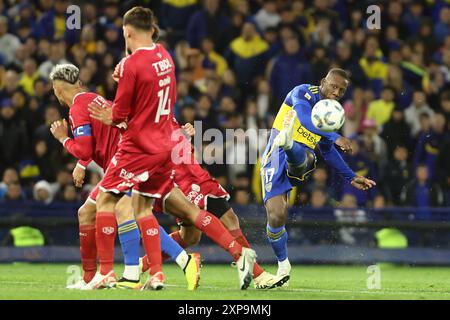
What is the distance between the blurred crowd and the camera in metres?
15.6

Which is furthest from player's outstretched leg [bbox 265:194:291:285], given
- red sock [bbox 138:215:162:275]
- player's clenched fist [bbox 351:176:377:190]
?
red sock [bbox 138:215:162:275]

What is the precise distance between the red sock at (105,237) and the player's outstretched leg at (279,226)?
1.84m

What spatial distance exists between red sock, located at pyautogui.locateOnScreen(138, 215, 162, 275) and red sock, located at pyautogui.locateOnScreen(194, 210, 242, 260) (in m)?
0.45

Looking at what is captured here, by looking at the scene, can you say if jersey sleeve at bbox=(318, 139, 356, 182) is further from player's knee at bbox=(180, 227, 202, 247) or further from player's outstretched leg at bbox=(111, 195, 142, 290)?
player's outstretched leg at bbox=(111, 195, 142, 290)

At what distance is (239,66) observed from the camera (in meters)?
17.1

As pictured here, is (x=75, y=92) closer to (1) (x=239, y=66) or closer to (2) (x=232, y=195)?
(2) (x=232, y=195)

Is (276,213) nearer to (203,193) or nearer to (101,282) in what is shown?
(203,193)

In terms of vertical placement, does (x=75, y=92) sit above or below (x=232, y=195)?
above

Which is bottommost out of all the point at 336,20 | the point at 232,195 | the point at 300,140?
the point at 232,195

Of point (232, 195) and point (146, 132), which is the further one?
point (232, 195)

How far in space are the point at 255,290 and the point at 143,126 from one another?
180cm
